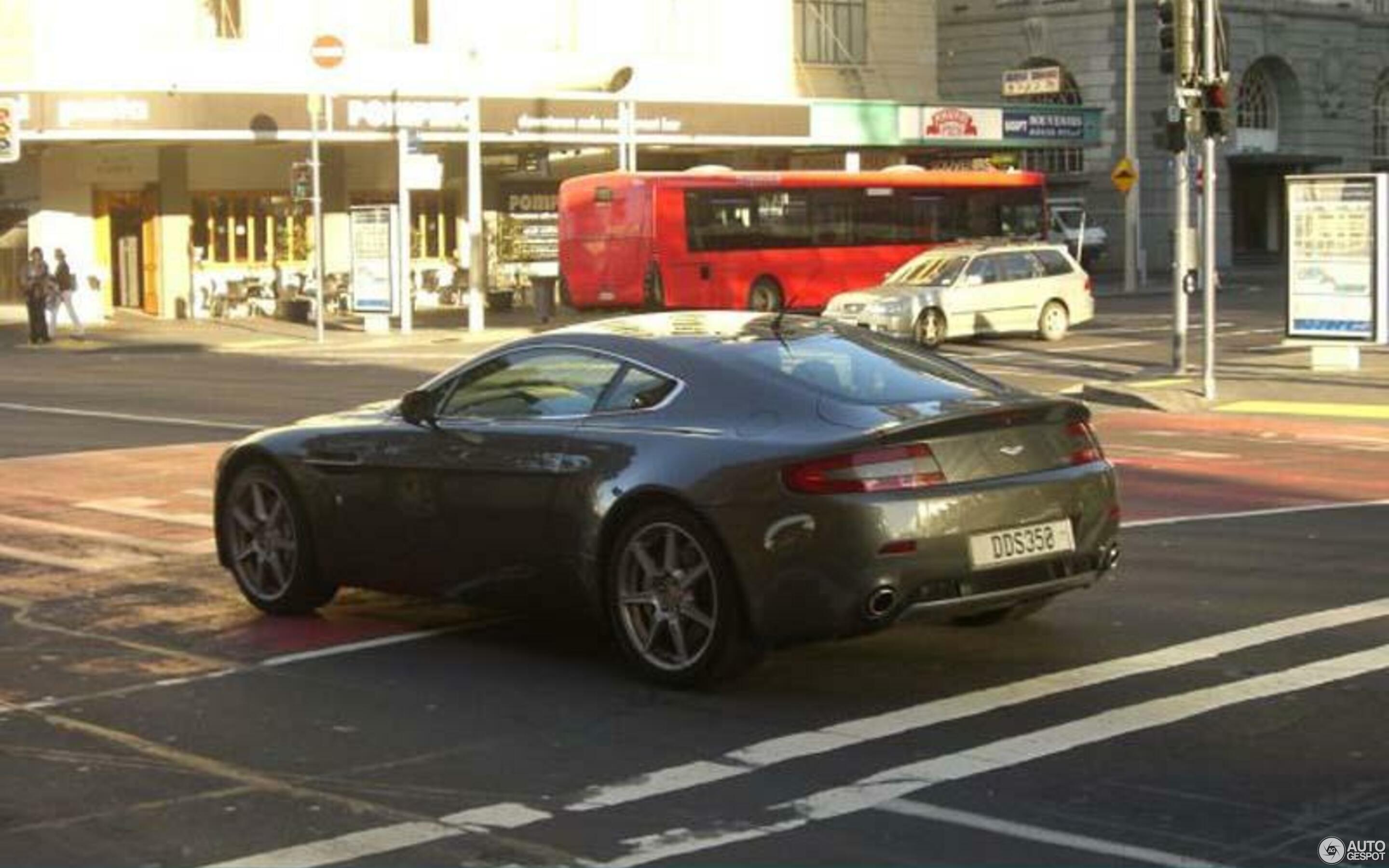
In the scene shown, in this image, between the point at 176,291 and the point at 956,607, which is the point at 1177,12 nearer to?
the point at 956,607

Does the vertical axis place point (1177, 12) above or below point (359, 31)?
below

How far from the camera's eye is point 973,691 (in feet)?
25.5

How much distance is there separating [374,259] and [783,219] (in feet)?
27.5

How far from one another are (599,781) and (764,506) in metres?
1.38

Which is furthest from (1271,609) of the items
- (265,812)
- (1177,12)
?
(1177,12)

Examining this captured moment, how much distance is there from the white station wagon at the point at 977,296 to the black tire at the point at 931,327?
11 millimetres

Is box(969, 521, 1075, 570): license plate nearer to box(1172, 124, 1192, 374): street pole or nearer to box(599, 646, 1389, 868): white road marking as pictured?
box(599, 646, 1389, 868): white road marking

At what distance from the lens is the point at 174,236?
4638 cm

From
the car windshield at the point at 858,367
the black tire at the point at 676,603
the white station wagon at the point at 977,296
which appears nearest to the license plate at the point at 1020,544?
the car windshield at the point at 858,367

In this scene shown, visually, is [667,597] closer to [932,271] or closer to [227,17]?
[932,271]

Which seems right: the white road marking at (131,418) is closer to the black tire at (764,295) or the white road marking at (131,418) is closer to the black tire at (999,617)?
the black tire at (999,617)

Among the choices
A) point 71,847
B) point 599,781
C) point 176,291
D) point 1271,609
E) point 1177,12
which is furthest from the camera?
point 176,291

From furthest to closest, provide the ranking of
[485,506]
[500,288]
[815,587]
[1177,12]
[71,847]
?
1. [500,288]
2. [1177,12]
3. [485,506]
4. [815,587]
5. [71,847]

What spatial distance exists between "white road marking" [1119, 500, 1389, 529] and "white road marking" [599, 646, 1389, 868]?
4.22 metres
